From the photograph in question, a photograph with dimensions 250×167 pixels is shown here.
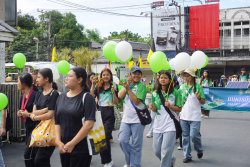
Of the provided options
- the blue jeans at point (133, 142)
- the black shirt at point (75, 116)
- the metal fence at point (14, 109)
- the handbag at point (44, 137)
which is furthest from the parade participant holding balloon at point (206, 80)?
the black shirt at point (75, 116)

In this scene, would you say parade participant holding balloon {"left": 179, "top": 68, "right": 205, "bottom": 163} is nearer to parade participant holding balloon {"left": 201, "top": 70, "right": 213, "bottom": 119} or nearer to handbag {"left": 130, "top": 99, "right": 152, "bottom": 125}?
handbag {"left": 130, "top": 99, "right": 152, "bottom": 125}

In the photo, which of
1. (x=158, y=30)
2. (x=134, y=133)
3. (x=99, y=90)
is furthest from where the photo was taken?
(x=158, y=30)

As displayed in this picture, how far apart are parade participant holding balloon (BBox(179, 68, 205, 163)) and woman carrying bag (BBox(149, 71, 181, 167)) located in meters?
1.02

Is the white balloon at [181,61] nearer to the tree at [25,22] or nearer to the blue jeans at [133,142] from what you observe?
the blue jeans at [133,142]

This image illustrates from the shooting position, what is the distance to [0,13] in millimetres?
9633

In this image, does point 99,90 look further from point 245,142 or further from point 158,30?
point 158,30

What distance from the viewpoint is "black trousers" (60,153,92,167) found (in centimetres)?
289

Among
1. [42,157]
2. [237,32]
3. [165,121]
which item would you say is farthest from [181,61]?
[237,32]

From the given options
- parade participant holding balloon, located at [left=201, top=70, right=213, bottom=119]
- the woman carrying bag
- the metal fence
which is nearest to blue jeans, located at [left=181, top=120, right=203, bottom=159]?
the woman carrying bag

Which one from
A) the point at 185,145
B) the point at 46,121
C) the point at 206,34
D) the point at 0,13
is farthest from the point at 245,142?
the point at 206,34

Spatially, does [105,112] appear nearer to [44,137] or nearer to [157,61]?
[157,61]

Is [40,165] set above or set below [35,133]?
below

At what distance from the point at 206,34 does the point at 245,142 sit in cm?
3124

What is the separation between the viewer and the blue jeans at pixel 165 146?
13.7 ft
